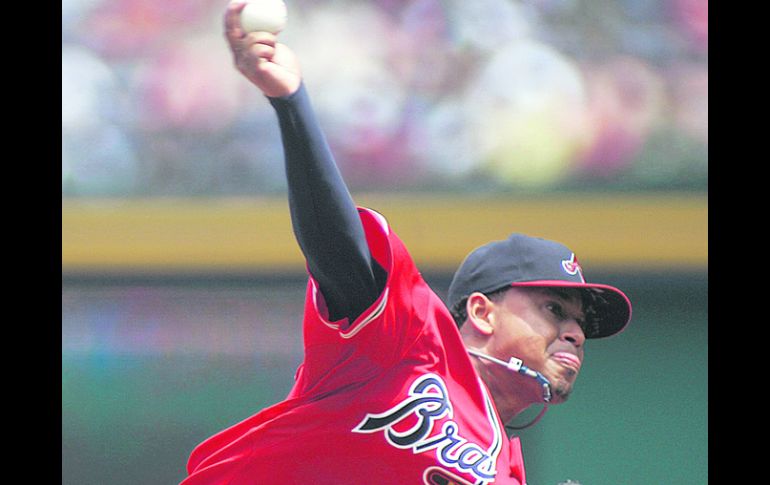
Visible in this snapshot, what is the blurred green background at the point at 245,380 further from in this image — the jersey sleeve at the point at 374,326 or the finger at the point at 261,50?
the finger at the point at 261,50

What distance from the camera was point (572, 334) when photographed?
1451 millimetres

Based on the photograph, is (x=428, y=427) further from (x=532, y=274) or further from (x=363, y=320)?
(x=532, y=274)

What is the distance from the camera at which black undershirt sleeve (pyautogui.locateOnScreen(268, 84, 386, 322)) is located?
40.5 inches

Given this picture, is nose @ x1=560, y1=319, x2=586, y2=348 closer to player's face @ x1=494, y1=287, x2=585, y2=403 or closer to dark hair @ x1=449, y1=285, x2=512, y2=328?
player's face @ x1=494, y1=287, x2=585, y2=403

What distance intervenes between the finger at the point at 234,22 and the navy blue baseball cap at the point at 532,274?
676 millimetres

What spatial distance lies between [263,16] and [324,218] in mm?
234

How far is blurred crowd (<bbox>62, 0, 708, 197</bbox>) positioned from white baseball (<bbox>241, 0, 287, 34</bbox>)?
1.94 meters

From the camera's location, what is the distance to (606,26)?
9.84 ft

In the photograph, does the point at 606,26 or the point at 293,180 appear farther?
the point at 606,26

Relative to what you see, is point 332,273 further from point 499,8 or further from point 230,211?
point 499,8

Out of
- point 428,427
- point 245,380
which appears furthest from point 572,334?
point 245,380

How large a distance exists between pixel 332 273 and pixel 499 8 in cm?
210

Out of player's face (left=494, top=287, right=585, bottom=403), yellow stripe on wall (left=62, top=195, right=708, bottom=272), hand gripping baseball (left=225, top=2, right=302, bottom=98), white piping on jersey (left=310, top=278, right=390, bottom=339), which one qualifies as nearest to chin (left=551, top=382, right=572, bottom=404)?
player's face (left=494, top=287, right=585, bottom=403)
